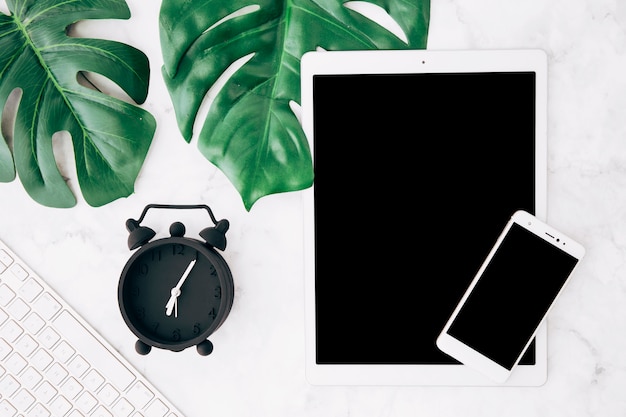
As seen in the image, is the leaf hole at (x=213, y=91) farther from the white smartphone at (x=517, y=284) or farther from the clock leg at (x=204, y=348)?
the white smartphone at (x=517, y=284)

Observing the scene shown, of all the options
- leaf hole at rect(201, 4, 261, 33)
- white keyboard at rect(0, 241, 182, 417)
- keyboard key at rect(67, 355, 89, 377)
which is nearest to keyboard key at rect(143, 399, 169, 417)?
white keyboard at rect(0, 241, 182, 417)

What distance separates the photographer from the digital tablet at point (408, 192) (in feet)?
2.33

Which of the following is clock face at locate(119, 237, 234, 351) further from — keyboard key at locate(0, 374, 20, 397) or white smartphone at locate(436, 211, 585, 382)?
white smartphone at locate(436, 211, 585, 382)

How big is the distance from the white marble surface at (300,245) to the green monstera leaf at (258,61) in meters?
0.03

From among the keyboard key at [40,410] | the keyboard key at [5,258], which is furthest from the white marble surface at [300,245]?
the keyboard key at [40,410]

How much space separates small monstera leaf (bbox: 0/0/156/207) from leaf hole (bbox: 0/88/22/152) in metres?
0.01

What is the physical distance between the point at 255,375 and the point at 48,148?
40cm

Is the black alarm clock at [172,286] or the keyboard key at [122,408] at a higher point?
the black alarm clock at [172,286]

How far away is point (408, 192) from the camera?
2.36 ft

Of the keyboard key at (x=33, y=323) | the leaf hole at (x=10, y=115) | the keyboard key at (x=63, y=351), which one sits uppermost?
the leaf hole at (x=10, y=115)

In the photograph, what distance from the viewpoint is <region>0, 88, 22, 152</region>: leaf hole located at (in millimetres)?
751

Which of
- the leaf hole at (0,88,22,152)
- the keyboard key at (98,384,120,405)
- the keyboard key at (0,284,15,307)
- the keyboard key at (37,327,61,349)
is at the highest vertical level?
the leaf hole at (0,88,22,152)

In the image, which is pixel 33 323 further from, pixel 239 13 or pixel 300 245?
pixel 239 13

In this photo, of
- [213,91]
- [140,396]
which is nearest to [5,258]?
[140,396]
